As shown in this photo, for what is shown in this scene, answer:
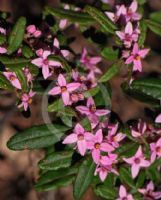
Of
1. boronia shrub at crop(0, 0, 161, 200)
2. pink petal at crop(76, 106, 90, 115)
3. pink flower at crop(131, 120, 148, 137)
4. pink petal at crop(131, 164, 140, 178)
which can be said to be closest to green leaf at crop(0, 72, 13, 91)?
boronia shrub at crop(0, 0, 161, 200)

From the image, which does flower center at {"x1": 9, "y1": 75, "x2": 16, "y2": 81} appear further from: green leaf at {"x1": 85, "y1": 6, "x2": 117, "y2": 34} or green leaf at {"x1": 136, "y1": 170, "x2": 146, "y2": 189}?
green leaf at {"x1": 136, "y1": 170, "x2": 146, "y2": 189}

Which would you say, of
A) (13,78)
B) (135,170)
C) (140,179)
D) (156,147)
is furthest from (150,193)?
(13,78)

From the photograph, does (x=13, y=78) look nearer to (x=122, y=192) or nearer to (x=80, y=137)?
(x=80, y=137)

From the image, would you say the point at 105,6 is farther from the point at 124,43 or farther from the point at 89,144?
the point at 89,144

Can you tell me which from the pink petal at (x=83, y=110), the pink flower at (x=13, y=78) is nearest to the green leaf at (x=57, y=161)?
the pink petal at (x=83, y=110)

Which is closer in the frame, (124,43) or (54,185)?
(124,43)

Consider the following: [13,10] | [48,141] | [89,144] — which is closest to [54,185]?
[48,141]
